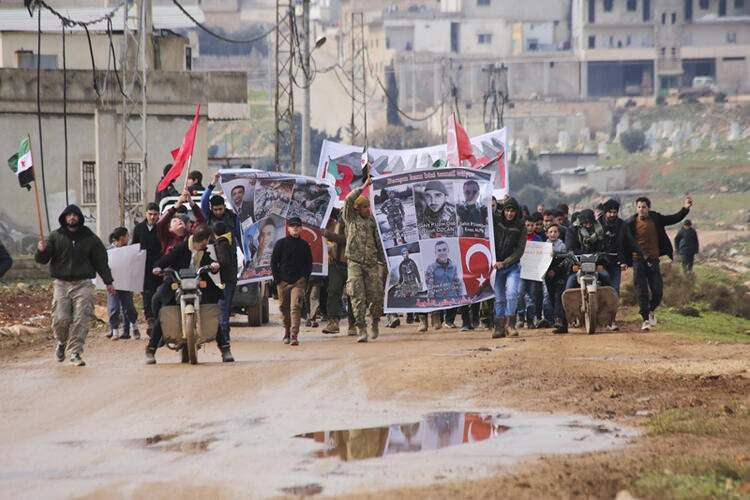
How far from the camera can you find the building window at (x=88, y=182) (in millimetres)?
42594

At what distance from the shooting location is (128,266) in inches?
776

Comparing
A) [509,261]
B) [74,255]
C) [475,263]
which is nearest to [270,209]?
[475,263]

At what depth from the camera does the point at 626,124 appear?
132125 mm

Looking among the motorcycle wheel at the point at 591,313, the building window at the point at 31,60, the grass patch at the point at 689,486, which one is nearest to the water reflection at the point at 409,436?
the grass patch at the point at 689,486

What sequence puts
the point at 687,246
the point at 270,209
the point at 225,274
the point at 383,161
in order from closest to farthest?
the point at 225,274 < the point at 270,209 < the point at 383,161 < the point at 687,246

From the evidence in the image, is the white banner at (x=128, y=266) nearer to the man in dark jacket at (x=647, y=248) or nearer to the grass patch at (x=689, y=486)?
the man in dark jacket at (x=647, y=248)

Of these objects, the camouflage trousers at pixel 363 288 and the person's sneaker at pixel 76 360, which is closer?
the person's sneaker at pixel 76 360

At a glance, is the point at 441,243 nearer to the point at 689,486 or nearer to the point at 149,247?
the point at 149,247

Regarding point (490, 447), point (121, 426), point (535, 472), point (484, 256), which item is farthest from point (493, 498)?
point (484, 256)

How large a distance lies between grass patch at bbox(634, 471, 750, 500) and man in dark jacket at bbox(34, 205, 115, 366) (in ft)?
27.7

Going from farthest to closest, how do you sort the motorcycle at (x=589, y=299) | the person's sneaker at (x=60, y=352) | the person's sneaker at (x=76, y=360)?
1. the motorcycle at (x=589, y=299)
2. the person's sneaker at (x=60, y=352)
3. the person's sneaker at (x=76, y=360)

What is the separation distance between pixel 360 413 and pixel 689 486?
3.94 m

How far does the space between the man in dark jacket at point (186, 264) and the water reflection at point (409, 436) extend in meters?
5.03

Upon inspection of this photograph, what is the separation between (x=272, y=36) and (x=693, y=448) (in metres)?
171
